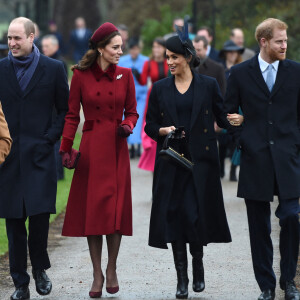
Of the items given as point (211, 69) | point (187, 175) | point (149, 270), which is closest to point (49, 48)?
point (211, 69)

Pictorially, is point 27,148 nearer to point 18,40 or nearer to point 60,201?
point 18,40

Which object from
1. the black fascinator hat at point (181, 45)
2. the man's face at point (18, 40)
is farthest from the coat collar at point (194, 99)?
the man's face at point (18, 40)

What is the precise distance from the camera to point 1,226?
1089cm

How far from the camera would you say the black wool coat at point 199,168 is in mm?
7445

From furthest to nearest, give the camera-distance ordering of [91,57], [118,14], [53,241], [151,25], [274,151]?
1. [118,14]
2. [151,25]
3. [53,241]
4. [91,57]
5. [274,151]

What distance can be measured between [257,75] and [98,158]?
1.32 metres

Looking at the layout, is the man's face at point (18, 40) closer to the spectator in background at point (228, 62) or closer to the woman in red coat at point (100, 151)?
the woman in red coat at point (100, 151)

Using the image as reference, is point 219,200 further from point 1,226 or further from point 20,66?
point 1,226

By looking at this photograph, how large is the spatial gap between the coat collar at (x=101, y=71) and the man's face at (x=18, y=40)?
507mm

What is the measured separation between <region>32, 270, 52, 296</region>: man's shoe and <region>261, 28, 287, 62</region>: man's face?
2293mm

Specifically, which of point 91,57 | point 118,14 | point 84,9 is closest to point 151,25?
point 118,14

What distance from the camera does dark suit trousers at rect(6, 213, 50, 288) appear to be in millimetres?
7395

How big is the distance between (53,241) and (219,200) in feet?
9.36

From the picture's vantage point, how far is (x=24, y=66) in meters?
7.48
